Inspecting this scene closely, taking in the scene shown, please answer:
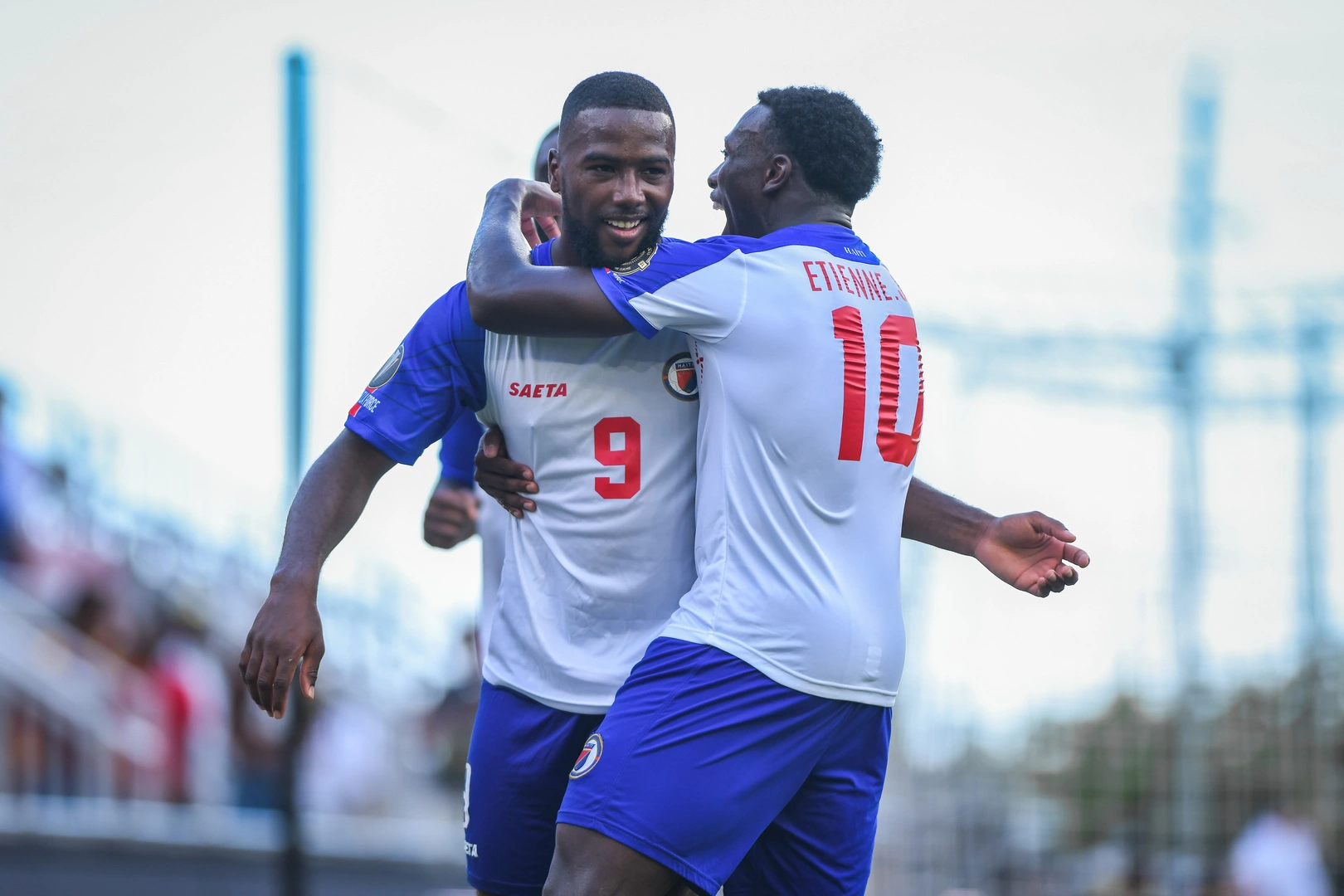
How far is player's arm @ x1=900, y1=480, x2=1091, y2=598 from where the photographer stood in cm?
305

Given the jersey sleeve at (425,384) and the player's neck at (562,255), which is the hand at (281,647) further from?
the player's neck at (562,255)

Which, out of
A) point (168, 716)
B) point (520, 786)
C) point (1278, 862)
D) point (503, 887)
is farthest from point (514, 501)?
point (1278, 862)

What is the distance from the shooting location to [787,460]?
106 inches

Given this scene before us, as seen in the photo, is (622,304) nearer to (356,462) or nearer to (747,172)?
(747,172)

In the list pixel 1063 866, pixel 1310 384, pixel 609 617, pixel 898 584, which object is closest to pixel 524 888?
pixel 609 617

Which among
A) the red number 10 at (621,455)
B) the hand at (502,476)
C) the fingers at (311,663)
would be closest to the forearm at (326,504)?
the fingers at (311,663)

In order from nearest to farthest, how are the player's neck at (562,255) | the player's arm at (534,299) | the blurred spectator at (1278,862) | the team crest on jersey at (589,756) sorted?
the team crest on jersey at (589,756) < the player's arm at (534,299) < the player's neck at (562,255) < the blurred spectator at (1278,862)

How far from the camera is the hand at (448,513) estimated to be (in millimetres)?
4027

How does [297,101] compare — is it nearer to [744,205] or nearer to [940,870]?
[744,205]

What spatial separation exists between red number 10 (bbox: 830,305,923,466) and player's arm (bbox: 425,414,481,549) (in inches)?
60.4

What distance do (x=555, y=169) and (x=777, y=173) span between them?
1.70 ft

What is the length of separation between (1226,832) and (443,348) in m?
8.86

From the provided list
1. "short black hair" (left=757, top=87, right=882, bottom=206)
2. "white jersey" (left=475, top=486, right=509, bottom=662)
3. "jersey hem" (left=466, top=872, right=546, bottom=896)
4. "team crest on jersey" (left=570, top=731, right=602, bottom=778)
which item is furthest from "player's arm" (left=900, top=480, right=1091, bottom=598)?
"white jersey" (left=475, top=486, right=509, bottom=662)

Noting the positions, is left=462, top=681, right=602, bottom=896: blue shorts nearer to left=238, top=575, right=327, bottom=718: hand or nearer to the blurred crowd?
left=238, top=575, right=327, bottom=718: hand
